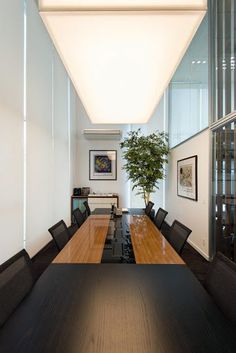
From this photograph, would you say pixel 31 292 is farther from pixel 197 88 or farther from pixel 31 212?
pixel 197 88

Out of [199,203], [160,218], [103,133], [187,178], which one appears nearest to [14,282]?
[160,218]

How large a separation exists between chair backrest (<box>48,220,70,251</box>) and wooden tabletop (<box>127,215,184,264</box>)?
661 millimetres

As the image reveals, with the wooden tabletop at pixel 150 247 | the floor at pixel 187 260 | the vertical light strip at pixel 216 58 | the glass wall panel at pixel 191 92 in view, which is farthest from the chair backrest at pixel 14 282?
the glass wall panel at pixel 191 92

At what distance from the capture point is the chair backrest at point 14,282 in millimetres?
1026

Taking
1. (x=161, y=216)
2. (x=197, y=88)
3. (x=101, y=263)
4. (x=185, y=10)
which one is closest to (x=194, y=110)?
(x=197, y=88)

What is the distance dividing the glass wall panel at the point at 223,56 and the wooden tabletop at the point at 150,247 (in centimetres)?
190

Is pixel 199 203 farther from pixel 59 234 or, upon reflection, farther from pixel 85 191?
pixel 85 191

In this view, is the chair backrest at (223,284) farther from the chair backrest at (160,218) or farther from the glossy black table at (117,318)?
the chair backrest at (160,218)

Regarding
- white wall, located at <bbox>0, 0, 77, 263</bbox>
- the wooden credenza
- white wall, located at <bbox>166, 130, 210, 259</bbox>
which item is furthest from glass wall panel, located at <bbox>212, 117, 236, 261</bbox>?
the wooden credenza

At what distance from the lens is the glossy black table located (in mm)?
808

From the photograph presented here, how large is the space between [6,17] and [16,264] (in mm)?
3029

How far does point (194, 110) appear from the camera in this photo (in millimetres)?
4336

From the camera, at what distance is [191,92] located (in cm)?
447

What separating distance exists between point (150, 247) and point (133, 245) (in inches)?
6.0
